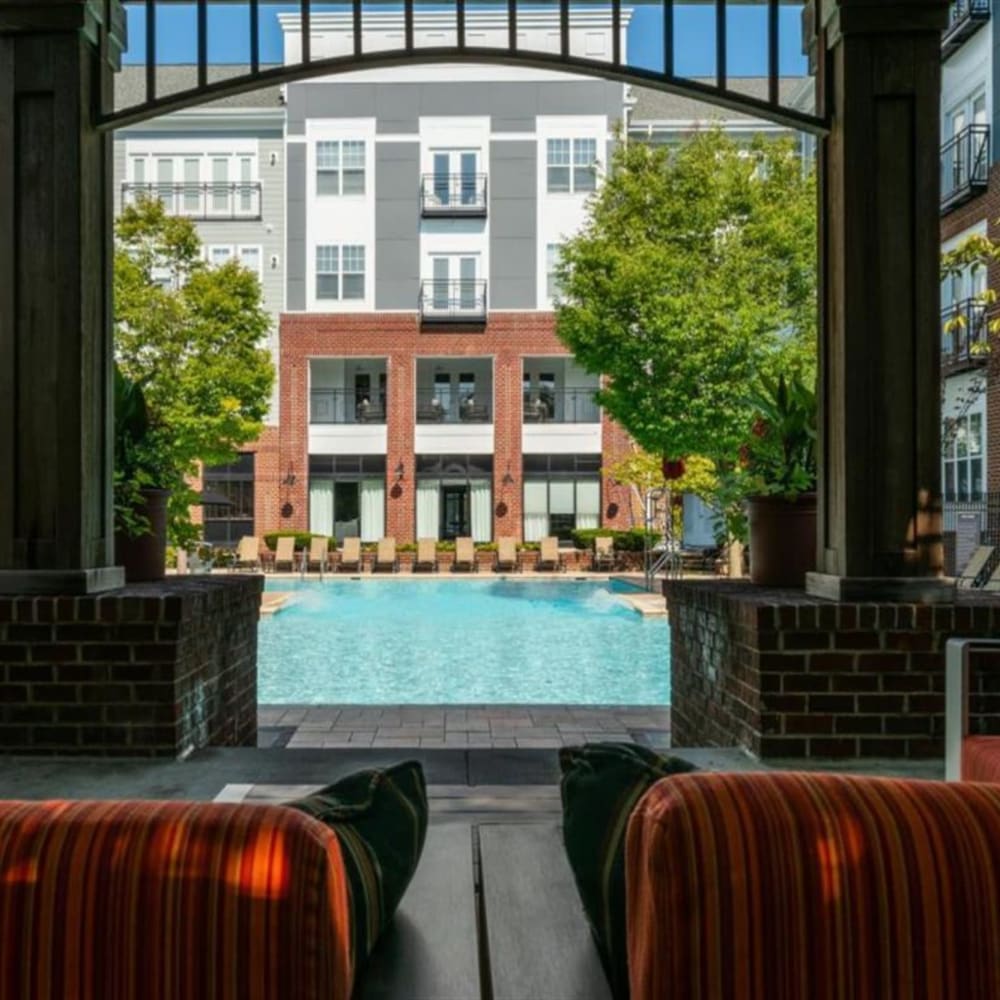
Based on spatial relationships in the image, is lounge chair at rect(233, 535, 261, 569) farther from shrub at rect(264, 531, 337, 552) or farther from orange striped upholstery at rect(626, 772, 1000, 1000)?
orange striped upholstery at rect(626, 772, 1000, 1000)

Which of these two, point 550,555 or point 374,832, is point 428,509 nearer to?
point 550,555

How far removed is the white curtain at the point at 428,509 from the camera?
914 inches

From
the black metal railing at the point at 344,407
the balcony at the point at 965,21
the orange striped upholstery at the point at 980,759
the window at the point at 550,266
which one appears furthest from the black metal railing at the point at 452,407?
the orange striped upholstery at the point at 980,759

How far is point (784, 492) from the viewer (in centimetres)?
350

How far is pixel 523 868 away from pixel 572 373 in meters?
22.8

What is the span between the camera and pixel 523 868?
53.6 inches

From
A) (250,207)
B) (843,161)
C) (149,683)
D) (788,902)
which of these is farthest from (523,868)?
(250,207)

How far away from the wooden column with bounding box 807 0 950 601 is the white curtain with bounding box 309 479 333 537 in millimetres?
20879

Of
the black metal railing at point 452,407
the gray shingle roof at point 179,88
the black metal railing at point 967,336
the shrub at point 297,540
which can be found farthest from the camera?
the black metal railing at point 452,407

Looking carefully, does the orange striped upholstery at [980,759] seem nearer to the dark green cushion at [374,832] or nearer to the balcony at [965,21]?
the dark green cushion at [374,832]

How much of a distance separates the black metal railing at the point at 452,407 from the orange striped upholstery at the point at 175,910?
22641 mm

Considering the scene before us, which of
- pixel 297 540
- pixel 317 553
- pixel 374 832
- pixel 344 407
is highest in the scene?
pixel 344 407

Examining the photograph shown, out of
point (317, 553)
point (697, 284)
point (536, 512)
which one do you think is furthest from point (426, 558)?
point (697, 284)

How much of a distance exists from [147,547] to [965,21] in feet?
53.5
